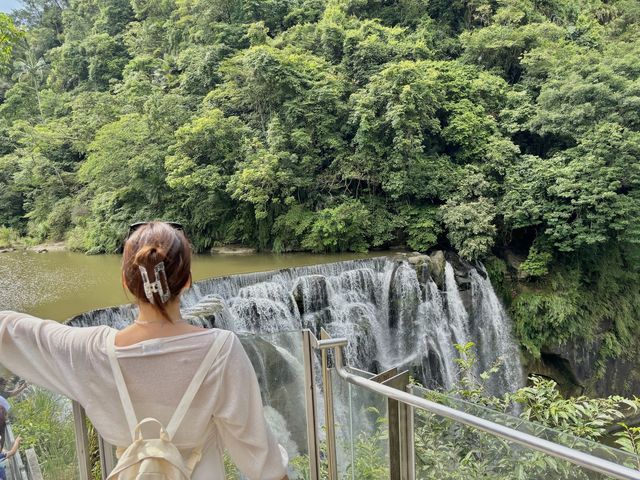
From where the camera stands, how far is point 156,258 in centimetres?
86

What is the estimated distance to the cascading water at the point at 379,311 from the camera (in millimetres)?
8039

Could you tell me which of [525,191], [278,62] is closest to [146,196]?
[278,62]

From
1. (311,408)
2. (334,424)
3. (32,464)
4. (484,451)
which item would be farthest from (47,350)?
(484,451)

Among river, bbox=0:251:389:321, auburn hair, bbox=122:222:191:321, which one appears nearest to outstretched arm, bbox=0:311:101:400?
auburn hair, bbox=122:222:191:321

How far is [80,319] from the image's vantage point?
6.34 meters

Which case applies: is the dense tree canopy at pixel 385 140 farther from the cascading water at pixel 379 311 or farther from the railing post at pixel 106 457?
the railing post at pixel 106 457

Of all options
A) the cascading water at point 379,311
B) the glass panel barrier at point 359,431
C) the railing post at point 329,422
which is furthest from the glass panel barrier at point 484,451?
the cascading water at point 379,311

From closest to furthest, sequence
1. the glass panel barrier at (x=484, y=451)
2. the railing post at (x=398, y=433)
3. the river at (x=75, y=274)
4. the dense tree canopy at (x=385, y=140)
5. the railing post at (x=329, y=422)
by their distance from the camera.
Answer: the glass panel barrier at (x=484, y=451)
the railing post at (x=398, y=433)
the railing post at (x=329, y=422)
the river at (x=75, y=274)
the dense tree canopy at (x=385, y=140)

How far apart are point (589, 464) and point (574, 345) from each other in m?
11.5

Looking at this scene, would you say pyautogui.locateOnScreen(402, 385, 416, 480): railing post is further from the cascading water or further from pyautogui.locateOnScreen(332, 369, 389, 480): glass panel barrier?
the cascading water

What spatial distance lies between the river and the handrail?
23.0 feet

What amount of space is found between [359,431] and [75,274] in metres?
11.4

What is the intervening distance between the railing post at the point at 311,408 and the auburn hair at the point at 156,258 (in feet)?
2.31

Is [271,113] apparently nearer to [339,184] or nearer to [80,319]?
[339,184]
